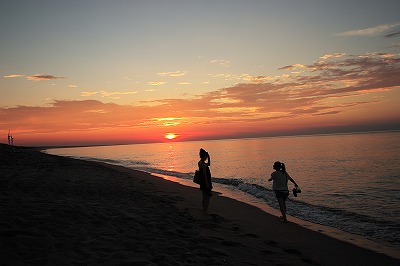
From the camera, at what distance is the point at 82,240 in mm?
5895

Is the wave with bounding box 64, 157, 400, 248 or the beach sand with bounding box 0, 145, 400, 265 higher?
the beach sand with bounding box 0, 145, 400, 265

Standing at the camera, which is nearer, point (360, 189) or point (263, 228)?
point (263, 228)

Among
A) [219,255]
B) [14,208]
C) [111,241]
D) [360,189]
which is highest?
[14,208]

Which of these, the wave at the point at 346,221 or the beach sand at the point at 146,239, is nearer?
the beach sand at the point at 146,239

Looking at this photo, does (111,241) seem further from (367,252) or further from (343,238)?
(343,238)

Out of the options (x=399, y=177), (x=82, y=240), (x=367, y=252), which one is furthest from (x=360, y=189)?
(x=82, y=240)

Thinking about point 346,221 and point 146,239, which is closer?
point 146,239

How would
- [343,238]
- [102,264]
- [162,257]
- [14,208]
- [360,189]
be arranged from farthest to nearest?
[360,189]
[343,238]
[14,208]
[162,257]
[102,264]

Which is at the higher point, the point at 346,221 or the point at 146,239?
the point at 146,239

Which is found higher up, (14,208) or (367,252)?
(14,208)

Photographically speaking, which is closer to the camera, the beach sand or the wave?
the beach sand

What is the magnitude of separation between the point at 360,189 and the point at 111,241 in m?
21.3

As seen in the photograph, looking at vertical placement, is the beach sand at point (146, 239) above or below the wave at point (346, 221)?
above

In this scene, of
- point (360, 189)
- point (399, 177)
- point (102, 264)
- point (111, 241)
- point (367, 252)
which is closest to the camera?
point (102, 264)
